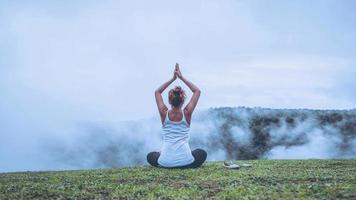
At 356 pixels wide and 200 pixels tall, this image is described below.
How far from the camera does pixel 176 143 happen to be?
45.9 ft

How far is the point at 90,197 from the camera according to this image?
9328 millimetres

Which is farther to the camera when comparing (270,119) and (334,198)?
(270,119)

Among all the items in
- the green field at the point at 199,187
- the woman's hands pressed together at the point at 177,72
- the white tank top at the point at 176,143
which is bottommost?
the green field at the point at 199,187

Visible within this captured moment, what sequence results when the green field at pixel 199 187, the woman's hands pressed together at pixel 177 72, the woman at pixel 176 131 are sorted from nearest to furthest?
1. the green field at pixel 199 187
2. the woman at pixel 176 131
3. the woman's hands pressed together at pixel 177 72

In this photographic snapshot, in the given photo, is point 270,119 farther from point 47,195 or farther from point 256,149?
point 47,195

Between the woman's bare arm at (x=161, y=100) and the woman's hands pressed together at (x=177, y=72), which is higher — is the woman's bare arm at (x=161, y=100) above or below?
below

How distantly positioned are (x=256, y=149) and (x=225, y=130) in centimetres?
299

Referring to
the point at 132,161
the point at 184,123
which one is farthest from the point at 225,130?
the point at 184,123

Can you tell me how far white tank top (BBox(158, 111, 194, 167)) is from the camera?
1395 cm

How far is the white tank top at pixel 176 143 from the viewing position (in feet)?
45.8

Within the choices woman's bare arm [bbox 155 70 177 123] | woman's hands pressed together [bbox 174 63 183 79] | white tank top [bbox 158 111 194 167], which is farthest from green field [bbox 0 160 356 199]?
woman's hands pressed together [bbox 174 63 183 79]

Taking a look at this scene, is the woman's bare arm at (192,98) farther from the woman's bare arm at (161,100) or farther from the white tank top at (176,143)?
the woman's bare arm at (161,100)

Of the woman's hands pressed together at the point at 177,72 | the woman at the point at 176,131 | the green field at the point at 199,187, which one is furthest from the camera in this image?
the woman's hands pressed together at the point at 177,72

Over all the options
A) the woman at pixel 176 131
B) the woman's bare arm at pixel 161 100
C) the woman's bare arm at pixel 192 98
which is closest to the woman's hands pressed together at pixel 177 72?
the woman's bare arm at pixel 192 98
